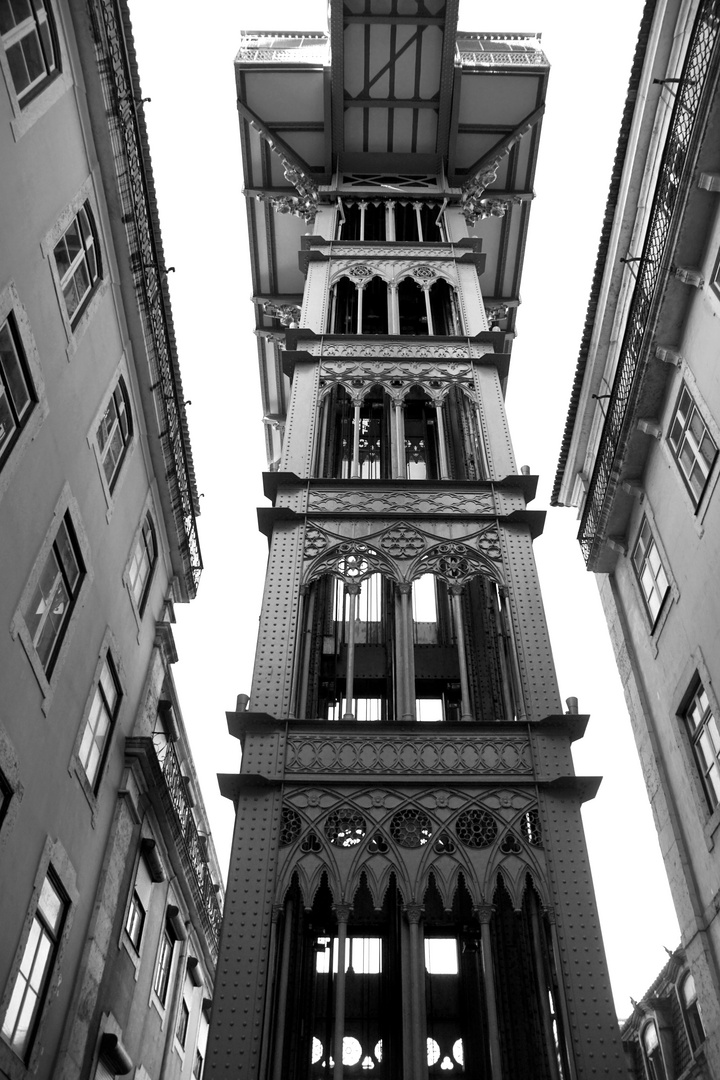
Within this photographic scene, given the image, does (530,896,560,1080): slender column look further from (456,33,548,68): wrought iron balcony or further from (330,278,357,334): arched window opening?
(456,33,548,68): wrought iron balcony

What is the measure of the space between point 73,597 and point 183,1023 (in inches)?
515

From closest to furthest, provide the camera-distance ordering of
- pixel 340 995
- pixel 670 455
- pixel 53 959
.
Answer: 1. pixel 340 995
2. pixel 53 959
3. pixel 670 455

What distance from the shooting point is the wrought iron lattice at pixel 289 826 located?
34.9 ft

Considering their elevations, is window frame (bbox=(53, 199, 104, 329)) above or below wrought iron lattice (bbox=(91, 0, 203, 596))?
below

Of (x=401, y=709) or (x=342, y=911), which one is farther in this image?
(x=401, y=709)

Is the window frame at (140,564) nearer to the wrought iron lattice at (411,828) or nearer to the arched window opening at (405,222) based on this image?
the wrought iron lattice at (411,828)

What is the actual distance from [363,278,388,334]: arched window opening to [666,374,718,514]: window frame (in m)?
9.73

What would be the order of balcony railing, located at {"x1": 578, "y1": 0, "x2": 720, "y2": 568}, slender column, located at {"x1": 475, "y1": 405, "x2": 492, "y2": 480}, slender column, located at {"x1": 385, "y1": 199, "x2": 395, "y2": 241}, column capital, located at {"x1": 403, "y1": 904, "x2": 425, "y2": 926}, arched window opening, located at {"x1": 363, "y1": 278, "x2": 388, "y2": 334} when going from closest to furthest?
column capital, located at {"x1": 403, "y1": 904, "x2": 425, "y2": 926}
balcony railing, located at {"x1": 578, "y1": 0, "x2": 720, "y2": 568}
slender column, located at {"x1": 475, "y1": 405, "x2": 492, "y2": 480}
slender column, located at {"x1": 385, "y1": 199, "x2": 395, "y2": 241}
arched window opening, located at {"x1": 363, "y1": 278, "x2": 388, "y2": 334}

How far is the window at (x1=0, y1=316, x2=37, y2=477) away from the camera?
10625mm

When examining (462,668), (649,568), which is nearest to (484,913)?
(462,668)

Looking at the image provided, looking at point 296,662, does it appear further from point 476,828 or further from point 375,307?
point 375,307

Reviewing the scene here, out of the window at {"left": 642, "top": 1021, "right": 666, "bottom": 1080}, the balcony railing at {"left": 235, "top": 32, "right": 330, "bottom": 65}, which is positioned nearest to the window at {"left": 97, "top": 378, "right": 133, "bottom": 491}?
the balcony railing at {"left": 235, "top": 32, "right": 330, "bottom": 65}

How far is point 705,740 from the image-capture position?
45.2 feet

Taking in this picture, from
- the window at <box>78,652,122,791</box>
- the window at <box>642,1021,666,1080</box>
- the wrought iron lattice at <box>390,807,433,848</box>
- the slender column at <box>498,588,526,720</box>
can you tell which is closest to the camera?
the wrought iron lattice at <box>390,807,433,848</box>
